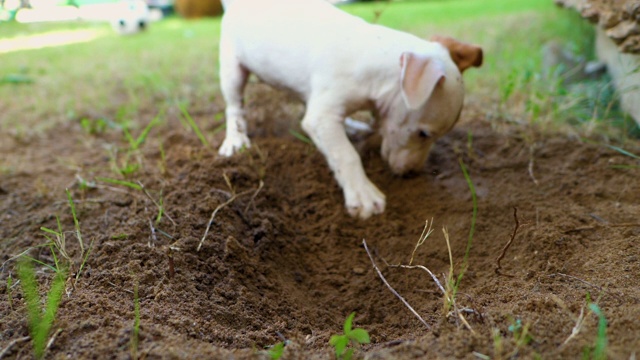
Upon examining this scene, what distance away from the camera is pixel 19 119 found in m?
4.34

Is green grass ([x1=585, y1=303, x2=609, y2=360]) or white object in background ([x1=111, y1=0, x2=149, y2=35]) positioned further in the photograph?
white object in background ([x1=111, y1=0, x2=149, y2=35])

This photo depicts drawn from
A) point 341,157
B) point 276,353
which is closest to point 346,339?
point 276,353

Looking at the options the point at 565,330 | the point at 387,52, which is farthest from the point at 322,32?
the point at 565,330

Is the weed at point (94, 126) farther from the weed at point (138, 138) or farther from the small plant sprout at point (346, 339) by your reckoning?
the small plant sprout at point (346, 339)

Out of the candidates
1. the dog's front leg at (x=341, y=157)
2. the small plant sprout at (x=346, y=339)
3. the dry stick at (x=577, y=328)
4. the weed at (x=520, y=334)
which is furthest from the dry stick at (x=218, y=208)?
the dry stick at (x=577, y=328)

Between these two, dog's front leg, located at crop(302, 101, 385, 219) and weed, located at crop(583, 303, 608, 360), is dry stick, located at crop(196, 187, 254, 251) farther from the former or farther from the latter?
weed, located at crop(583, 303, 608, 360)

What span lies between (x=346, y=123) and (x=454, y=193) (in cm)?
113

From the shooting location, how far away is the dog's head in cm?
252

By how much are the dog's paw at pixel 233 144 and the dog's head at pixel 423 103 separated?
2.63 ft

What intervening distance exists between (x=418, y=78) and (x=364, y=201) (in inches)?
26.1

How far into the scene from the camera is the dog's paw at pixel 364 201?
9.02 ft

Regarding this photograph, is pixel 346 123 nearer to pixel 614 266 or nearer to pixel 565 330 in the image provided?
pixel 614 266

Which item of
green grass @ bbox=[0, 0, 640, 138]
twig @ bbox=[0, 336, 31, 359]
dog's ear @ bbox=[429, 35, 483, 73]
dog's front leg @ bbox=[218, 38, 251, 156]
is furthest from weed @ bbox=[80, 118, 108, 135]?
twig @ bbox=[0, 336, 31, 359]

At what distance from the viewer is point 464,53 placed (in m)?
3.12
